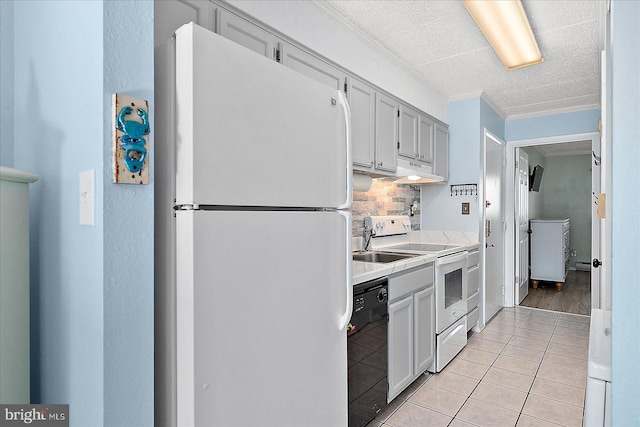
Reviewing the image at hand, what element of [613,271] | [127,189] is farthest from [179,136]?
[613,271]

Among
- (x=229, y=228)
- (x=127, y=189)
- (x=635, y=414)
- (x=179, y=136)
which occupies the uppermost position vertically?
(x=179, y=136)

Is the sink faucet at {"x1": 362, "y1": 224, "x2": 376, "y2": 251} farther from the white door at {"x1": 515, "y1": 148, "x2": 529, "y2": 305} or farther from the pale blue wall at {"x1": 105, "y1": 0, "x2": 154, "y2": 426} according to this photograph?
the white door at {"x1": 515, "y1": 148, "x2": 529, "y2": 305}

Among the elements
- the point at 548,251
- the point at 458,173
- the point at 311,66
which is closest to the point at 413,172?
the point at 458,173

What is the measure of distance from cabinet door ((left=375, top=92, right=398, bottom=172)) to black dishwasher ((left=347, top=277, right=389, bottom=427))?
3.31 ft

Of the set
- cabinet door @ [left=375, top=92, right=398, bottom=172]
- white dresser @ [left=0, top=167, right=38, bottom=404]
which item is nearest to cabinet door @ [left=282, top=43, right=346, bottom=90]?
cabinet door @ [left=375, top=92, right=398, bottom=172]

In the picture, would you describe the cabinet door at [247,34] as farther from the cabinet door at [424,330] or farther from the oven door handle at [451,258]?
the oven door handle at [451,258]

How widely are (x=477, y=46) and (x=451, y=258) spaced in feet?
5.36

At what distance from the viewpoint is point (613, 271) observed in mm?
1002

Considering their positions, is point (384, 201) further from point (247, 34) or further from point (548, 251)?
point (548, 251)

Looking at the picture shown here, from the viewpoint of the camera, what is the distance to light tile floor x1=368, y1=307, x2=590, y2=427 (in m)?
2.20

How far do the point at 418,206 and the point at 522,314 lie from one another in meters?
1.89

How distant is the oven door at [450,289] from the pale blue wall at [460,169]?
0.68m

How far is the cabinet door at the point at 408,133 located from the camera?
305 centimetres

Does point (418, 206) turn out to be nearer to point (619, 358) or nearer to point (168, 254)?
point (619, 358)
